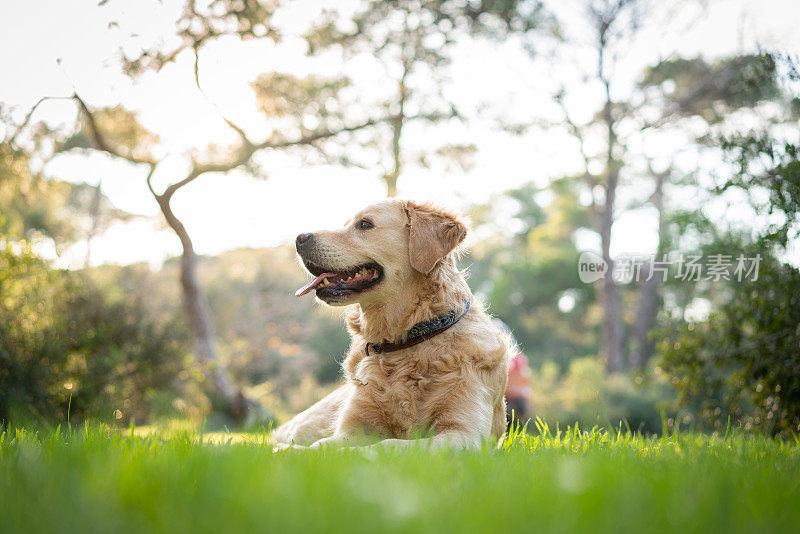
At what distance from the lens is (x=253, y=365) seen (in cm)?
1972

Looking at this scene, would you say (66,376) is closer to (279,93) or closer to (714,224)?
(279,93)

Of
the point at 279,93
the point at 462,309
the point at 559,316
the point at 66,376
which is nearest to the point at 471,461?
the point at 462,309

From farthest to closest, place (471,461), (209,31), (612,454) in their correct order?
(209,31)
(612,454)
(471,461)

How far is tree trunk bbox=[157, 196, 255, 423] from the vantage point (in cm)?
1228

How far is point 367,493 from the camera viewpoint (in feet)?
5.22

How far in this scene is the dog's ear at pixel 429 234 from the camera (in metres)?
3.72

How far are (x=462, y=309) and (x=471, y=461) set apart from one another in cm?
148

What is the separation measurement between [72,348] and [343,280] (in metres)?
7.06

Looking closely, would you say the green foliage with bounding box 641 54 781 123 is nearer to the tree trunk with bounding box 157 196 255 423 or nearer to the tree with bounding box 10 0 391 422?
the tree with bounding box 10 0 391 422

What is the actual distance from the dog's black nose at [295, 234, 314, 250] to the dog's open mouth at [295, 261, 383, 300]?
0.12 metres

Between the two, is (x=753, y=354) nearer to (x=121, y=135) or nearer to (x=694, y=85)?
(x=121, y=135)

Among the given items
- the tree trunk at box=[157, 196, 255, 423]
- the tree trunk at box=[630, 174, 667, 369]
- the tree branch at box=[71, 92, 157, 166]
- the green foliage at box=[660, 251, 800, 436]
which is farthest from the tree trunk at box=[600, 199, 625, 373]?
the tree branch at box=[71, 92, 157, 166]

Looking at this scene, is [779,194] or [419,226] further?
[779,194]

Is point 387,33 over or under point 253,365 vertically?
over
